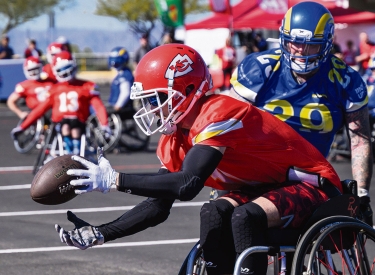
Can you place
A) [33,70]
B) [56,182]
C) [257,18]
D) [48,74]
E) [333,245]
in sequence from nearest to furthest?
1. [56,182]
2. [333,245]
3. [48,74]
4. [33,70]
5. [257,18]

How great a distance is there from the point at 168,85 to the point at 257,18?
22840 millimetres

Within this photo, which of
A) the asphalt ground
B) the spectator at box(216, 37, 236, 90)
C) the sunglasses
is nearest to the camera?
the sunglasses

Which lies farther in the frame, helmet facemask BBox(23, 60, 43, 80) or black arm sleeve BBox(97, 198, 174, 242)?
helmet facemask BBox(23, 60, 43, 80)

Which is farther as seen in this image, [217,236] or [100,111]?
[100,111]

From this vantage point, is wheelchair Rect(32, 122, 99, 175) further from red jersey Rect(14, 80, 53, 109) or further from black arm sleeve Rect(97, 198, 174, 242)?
black arm sleeve Rect(97, 198, 174, 242)

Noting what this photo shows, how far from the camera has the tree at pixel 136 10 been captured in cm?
5153

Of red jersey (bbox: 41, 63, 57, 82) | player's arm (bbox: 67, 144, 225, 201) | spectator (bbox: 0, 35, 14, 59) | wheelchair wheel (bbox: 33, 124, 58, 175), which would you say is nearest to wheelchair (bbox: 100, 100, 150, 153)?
red jersey (bbox: 41, 63, 57, 82)

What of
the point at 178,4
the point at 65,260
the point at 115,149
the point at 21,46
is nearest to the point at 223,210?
the point at 65,260

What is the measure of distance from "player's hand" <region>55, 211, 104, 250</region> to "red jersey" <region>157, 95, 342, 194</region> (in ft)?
1.71

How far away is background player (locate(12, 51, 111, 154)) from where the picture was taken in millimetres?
12016

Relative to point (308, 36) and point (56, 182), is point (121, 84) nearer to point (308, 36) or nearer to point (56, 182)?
point (308, 36)

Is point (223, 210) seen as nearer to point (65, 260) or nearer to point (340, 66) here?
point (340, 66)

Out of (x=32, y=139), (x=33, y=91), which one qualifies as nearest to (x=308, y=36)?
(x=33, y=91)

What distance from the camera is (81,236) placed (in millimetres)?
4426
